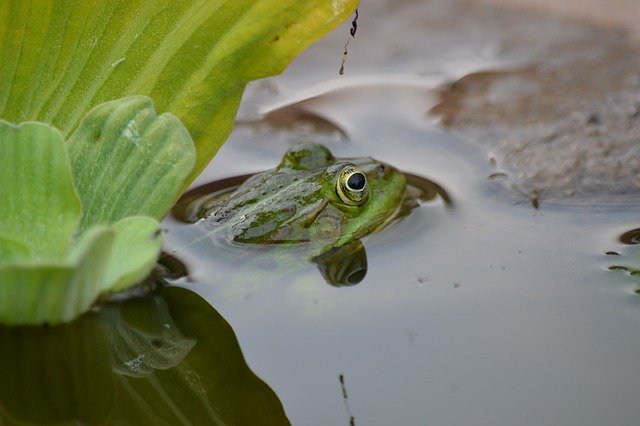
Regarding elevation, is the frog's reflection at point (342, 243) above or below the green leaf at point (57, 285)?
above

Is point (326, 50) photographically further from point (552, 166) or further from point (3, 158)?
point (3, 158)

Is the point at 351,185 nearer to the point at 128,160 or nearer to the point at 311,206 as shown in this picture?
the point at 311,206

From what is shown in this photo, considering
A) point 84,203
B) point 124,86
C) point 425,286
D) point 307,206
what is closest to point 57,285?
point 84,203

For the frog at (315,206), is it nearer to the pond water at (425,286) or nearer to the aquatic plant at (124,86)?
the pond water at (425,286)

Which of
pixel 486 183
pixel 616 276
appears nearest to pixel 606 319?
pixel 616 276

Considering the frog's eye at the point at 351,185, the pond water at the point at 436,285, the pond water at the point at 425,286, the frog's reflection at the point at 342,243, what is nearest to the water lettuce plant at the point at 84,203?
the pond water at the point at 425,286

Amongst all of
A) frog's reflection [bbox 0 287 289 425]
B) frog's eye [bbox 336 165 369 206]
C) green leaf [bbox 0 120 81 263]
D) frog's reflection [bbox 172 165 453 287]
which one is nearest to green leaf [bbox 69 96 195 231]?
green leaf [bbox 0 120 81 263]

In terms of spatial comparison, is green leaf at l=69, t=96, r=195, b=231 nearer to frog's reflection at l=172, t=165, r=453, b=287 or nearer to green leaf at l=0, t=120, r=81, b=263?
green leaf at l=0, t=120, r=81, b=263
